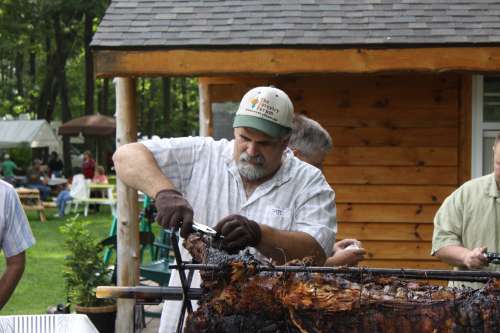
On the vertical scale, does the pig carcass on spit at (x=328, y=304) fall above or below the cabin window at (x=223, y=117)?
below

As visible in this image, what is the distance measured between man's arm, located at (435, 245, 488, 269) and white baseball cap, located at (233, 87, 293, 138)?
1298mm

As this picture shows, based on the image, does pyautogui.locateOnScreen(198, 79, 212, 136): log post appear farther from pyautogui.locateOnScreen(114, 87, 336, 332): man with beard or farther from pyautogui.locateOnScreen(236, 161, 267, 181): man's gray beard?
pyautogui.locateOnScreen(236, 161, 267, 181): man's gray beard

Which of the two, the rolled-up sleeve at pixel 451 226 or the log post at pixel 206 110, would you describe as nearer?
the rolled-up sleeve at pixel 451 226

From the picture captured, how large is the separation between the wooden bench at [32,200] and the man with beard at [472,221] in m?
16.1

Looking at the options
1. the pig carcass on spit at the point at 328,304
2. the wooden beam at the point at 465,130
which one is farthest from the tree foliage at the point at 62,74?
the pig carcass on spit at the point at 328,304

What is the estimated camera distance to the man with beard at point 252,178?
9.71ft

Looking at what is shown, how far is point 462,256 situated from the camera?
167 inches

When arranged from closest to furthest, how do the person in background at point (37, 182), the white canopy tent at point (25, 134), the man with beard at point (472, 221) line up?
1. the man with beard at point (472, 221)
2. the person in background at point (37, 182)
3. the white canopy tent at point (25, 134)

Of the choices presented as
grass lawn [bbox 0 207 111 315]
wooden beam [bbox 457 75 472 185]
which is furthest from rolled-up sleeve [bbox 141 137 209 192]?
grass lawn [bbox 0 207 111 315]

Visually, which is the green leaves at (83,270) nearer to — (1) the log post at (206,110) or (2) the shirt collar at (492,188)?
(1) the log post at (206,110)

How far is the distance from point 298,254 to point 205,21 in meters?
5.05

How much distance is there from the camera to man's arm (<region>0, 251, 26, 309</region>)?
392 centimetres

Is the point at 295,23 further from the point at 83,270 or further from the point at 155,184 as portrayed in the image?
the point at 155,184

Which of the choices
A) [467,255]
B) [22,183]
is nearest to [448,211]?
[467,255]
